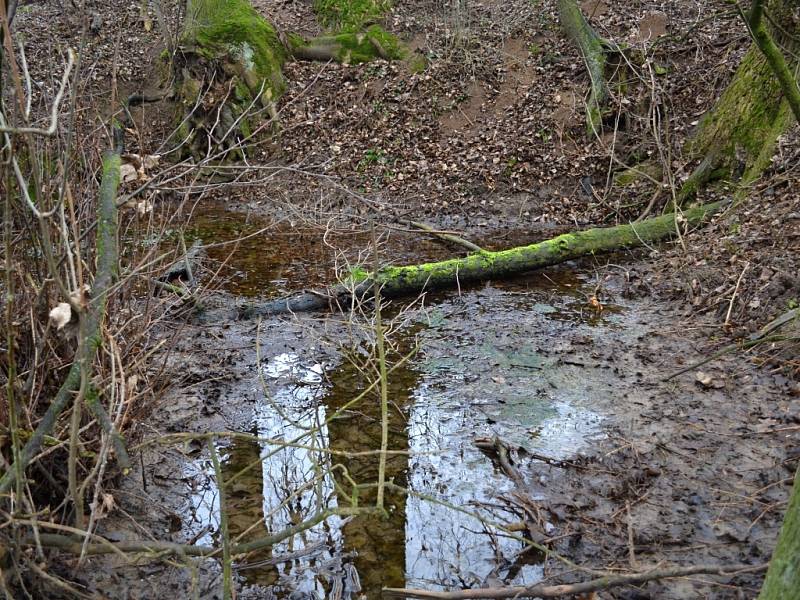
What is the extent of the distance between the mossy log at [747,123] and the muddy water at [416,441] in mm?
2763

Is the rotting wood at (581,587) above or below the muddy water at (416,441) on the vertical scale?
above

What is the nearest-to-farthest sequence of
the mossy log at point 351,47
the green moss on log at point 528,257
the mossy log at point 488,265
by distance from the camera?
the mossy log at point 488,265, the green moss on log at point 528,257, the mossy log at point 351,47

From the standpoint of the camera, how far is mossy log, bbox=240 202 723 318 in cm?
696

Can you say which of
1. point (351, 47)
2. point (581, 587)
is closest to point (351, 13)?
point (351, 47)

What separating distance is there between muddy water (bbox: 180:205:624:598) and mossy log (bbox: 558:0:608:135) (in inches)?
183

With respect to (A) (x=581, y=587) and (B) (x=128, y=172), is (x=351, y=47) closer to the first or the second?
(B) (x=128, y=172)

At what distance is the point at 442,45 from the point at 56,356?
463 inches

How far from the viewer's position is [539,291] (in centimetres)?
752

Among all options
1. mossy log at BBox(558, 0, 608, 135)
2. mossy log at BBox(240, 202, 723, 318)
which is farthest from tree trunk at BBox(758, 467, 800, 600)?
mossy log at BBox(558, 0, 608, 135)

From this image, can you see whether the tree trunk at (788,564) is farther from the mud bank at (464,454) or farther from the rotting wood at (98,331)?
the rotting wood at (98,331)

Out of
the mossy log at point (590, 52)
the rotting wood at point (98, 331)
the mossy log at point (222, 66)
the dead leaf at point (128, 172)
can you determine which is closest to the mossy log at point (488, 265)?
the mossy log at point (590, 52)

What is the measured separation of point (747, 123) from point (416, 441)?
259 inches

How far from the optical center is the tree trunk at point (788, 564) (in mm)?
2279

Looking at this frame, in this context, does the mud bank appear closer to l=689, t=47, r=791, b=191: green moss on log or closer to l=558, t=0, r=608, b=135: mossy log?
l=689, t=47, r=791, b=191: green moss on log
